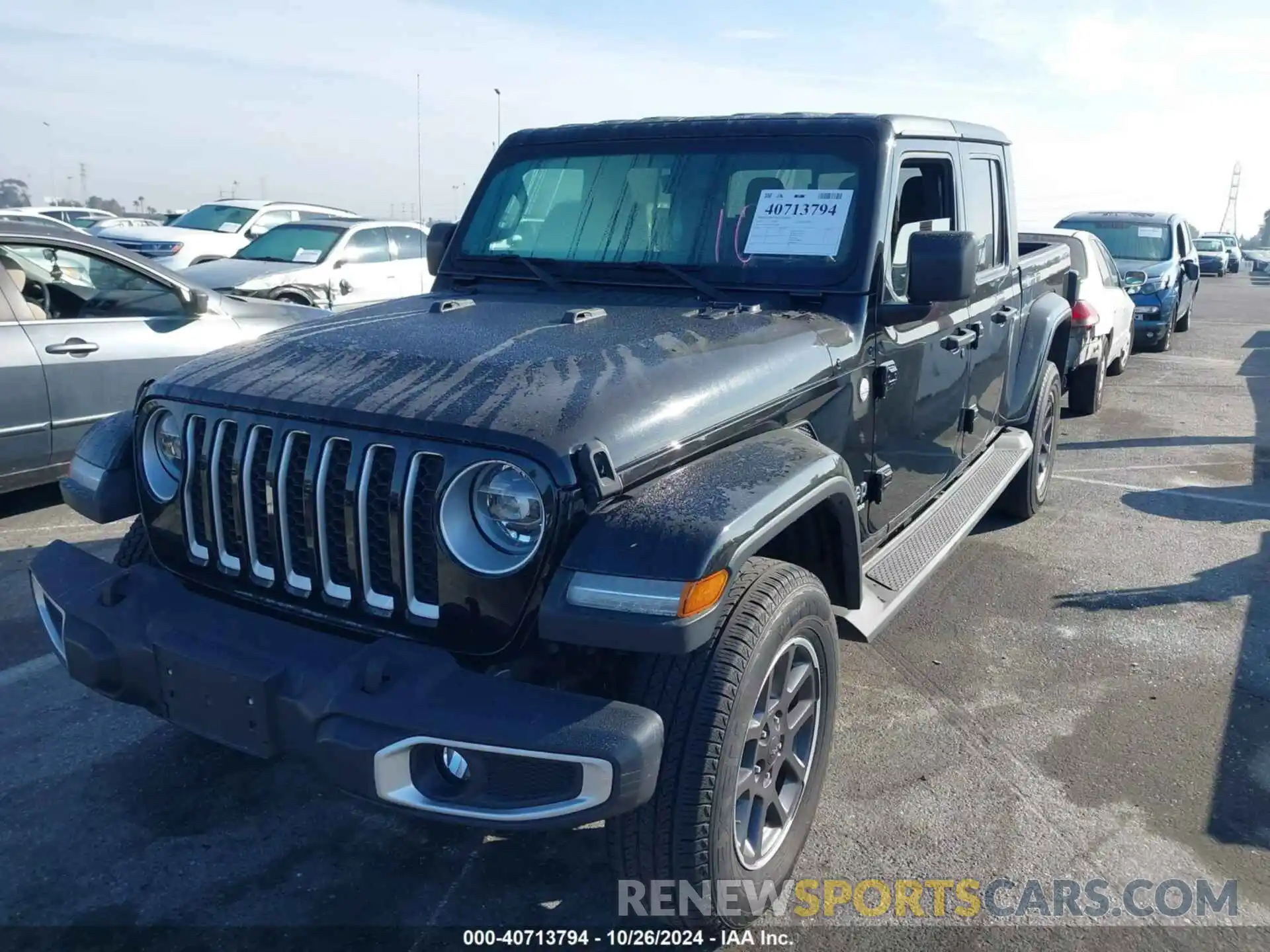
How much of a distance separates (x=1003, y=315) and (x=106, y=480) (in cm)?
390

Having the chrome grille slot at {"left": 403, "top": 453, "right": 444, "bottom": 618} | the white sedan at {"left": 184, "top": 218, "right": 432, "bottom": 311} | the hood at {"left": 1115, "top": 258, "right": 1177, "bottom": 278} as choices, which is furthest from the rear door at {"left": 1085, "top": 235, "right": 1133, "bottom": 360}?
the chrome grille slot at {"left": 403, "top": 453, "right": 444, "bottom": 618}

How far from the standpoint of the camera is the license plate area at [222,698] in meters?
2.31

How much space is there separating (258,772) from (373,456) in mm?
1552

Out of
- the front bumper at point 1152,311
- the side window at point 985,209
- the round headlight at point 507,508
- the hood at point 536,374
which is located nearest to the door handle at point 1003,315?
the side window at point 985,209

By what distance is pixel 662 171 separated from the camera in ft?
12.4

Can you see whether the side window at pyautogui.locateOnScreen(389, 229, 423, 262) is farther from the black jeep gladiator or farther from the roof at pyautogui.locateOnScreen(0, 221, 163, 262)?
the black jeep gladiator

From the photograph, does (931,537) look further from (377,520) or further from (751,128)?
(377,520)

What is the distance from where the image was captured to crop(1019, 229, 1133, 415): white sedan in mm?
8359

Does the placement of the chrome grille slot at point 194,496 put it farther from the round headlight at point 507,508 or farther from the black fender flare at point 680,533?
the black fender flare at point 680,533

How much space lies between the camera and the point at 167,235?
14.4m

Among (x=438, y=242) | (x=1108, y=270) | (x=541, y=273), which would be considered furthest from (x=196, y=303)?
(x=1108, y=270)

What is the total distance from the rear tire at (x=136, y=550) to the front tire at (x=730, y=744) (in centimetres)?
164

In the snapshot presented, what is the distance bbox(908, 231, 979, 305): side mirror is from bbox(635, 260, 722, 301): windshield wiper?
2.11ft

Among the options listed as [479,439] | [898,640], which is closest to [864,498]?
[898,640]
